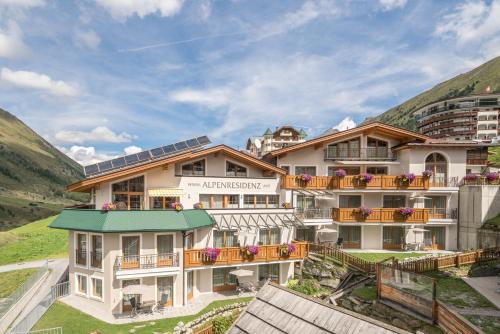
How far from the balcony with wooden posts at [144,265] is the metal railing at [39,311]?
4704 millimetres

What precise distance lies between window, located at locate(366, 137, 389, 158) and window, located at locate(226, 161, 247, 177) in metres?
13.8

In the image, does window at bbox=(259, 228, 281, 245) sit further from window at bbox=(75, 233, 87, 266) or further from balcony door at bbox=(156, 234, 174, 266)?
window at bbox=(75, 233, 87, 266)

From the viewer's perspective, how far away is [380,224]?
98.6 feet

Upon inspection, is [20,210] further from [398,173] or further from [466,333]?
[466,333]

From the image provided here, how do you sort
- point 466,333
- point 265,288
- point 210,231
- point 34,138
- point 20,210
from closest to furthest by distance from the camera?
point 265,288, point 466,333, point 210,231, point 20,210, point 34,138

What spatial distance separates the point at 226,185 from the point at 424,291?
15952mm

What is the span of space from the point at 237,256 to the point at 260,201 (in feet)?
19.8

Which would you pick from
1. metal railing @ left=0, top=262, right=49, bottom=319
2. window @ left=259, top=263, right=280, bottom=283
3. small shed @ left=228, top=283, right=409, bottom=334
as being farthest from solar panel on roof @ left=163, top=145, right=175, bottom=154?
small shed @ left=228, top=283, right=409, bottom=334

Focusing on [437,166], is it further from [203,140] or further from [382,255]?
[203,140]

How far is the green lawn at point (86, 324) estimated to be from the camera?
60.7 ft

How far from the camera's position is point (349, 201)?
106ft

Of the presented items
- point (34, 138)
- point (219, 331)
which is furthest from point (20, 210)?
point (34, 138)

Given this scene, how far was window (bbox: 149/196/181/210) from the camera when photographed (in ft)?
80.4

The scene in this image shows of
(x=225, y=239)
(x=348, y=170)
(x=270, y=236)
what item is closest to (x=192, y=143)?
(x=225, y=239)
